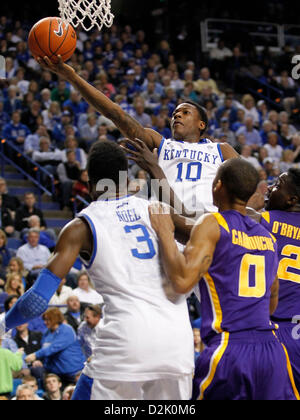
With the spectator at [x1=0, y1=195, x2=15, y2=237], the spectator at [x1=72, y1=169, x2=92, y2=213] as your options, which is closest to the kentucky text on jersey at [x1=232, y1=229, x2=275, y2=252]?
the spectator at [x1=0, y1=195, x2=15, y2=237]

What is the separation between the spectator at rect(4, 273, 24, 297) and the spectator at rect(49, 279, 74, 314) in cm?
49

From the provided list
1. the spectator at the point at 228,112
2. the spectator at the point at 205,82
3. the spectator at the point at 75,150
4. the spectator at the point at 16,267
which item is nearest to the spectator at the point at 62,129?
the spectator at the point at 75,150

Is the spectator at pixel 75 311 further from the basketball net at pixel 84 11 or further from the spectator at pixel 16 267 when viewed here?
the basketball net at pixel 84 11

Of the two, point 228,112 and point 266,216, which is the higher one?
point 228,112

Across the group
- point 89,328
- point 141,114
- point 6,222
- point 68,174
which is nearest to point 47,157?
point 68,174

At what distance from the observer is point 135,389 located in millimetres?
3926

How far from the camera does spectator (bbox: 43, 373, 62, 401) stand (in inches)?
320

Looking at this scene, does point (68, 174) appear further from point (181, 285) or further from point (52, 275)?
point (181, 285)

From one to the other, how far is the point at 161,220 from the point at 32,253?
6.87m

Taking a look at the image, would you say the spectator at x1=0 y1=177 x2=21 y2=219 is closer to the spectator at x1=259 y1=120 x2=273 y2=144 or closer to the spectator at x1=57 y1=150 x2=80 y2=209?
the spectator at x1=57 y1=150 x2=80 y2=209

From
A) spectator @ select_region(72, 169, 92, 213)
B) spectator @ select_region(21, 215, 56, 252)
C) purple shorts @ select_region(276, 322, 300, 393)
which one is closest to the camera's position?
purple shorts @ select_region(276, 322, 300, 393)

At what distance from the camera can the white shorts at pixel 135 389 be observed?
3.89m

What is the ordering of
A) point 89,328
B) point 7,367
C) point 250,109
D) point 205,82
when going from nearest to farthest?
point 7,367, point 89,328, point 250,109, point 205,82
